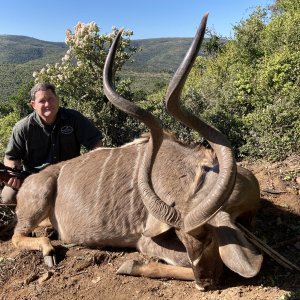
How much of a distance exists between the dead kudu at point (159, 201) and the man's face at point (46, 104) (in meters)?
0.76

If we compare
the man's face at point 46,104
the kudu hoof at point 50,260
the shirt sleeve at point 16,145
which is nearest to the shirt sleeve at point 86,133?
the man's face at point 46,104

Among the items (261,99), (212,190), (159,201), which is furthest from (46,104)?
(261,99)

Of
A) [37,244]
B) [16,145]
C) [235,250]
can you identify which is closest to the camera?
[235,250]

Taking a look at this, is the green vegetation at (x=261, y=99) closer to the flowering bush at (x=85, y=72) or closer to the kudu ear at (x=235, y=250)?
the flowering bush at (x=85, y=72)

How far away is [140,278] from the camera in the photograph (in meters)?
3.60

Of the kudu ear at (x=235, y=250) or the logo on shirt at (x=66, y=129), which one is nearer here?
the kudu ear at (x=235, y=250)

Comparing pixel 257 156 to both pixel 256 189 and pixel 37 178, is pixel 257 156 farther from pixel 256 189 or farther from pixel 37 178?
pixel 37 178

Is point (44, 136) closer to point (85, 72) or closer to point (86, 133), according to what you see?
point (86, 133)

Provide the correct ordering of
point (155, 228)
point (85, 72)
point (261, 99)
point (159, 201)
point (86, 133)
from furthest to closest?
point (85, 72)
point (261, 99)
point (86, 133)
point (155, 228)
point (159, 201)

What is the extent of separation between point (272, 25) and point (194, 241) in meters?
8.60

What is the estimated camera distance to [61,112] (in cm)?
535

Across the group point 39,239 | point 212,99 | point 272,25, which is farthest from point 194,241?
point 272,25

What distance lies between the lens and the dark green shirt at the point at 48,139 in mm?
5234

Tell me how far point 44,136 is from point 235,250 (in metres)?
3.13
